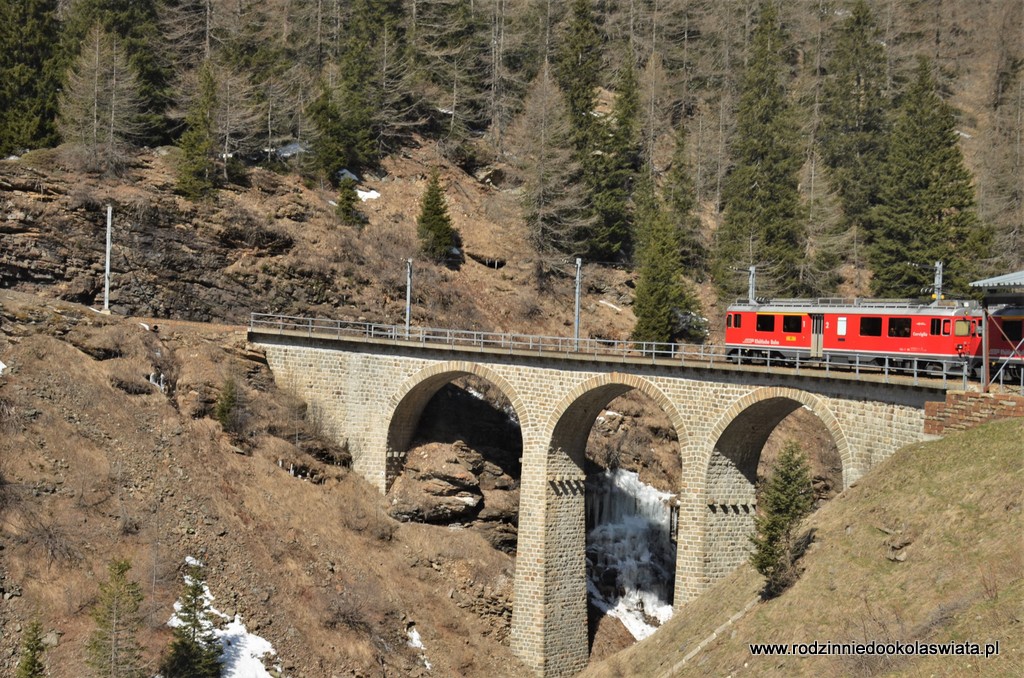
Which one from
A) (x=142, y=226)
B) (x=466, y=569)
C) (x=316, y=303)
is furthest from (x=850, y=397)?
(x=142, y=226)

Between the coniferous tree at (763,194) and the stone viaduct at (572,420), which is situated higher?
the coniferous tree at (763,194)

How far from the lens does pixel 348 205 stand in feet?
210

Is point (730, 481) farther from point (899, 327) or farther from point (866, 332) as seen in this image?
point (899, 327)

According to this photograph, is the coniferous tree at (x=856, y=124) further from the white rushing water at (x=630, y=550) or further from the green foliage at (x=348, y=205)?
the green foliage at (x=348, y=205)

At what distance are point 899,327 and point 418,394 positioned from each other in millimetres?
20534

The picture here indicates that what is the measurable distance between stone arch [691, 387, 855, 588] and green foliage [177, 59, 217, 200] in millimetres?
33755

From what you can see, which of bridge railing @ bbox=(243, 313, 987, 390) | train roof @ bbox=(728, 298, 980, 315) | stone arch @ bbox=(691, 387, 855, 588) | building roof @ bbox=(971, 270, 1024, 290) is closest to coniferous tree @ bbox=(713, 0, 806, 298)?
bridge railing @ bbox=(243, 313, 987, 390)

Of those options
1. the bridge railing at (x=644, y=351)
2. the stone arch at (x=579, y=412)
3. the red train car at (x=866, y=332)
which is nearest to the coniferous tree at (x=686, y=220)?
the bridge railing at (x=644, y=351)

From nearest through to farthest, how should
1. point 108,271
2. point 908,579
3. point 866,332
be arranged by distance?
point 908,579 → point 866,332 → point 108,271

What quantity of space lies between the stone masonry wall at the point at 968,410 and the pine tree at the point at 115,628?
23.7m

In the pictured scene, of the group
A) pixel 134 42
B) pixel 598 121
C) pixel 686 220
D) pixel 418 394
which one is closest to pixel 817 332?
pixel 418 394

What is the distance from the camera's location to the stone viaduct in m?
33.3

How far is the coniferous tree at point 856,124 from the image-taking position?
A: 72.6 meters

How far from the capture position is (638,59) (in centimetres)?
9062
